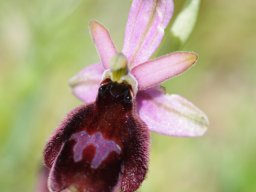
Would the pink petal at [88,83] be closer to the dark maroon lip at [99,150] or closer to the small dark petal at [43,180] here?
the dark maroon lip at [99,150]

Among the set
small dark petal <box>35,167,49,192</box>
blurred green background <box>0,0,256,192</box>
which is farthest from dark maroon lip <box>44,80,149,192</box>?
blurred green background <box>0,0,256,192</box>

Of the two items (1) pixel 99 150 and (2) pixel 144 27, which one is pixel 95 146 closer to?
(1) pixel 99 150

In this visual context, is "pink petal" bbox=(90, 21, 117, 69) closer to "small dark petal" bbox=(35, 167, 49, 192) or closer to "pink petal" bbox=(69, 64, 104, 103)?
"pink petal" bbox=(69, 64, 104, 103)

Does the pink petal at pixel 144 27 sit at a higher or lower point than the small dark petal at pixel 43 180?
higher

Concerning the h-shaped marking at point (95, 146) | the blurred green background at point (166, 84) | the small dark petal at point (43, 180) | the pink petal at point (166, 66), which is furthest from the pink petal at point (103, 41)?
the blurred green background at point (166, 84)

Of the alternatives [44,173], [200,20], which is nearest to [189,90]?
[200,20]

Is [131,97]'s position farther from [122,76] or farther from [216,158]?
[216,158]
